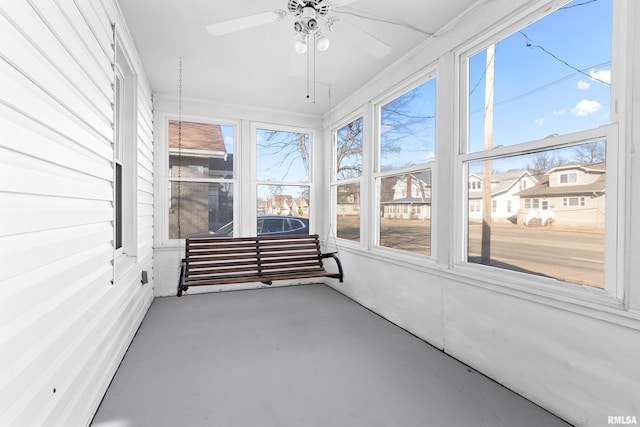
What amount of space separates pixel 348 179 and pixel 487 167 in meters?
2.08

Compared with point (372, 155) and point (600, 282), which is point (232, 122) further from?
point (600, 282)

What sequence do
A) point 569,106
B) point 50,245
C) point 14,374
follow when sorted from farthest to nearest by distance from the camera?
1. point 569,106
2. point 50,245
3. point 14,374

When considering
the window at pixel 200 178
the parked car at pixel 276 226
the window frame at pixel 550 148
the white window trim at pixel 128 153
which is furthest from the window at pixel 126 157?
the window frame at pixel 550 148

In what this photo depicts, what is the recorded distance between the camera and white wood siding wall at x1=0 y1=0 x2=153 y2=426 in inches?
39.8

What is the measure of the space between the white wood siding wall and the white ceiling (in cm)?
49

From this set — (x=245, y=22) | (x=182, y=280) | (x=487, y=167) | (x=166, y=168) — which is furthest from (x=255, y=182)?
(x=487, y=167)

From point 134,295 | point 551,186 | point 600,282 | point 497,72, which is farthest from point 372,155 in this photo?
point 134,295

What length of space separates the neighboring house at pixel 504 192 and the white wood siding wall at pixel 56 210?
2587 millimetres

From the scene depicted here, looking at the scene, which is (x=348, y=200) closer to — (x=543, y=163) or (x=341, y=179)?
(x=341, y=179)

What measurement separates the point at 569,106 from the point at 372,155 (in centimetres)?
199

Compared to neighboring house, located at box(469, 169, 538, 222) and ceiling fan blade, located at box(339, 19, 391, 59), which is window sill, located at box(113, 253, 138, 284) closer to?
ceiling fan blade, located at box(339, 19, 391, 59)

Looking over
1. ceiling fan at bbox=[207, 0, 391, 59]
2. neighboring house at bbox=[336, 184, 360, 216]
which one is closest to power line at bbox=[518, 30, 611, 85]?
ceiling fan at bbox=[207, 0, 391, 59]

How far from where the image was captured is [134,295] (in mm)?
2822

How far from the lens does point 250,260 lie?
3.44 m
